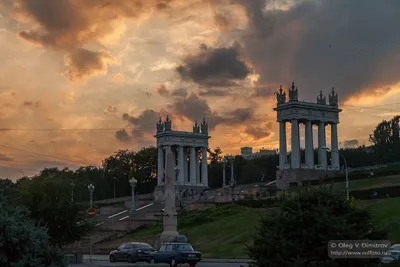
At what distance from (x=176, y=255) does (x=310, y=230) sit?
18695 millimetres

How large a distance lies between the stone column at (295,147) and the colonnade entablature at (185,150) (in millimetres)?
31175

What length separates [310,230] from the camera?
566 inches

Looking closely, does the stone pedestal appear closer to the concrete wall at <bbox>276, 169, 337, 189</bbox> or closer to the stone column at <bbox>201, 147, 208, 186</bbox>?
the concrete wall at <bbox>276, 169, 337, 189</bbox>

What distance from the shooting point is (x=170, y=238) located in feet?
134

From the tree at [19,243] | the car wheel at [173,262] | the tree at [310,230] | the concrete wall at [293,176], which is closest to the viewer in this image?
the tree at [310,230]

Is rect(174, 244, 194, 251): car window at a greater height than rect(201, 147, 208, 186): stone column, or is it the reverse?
rect(201, 147, 208, 186): stone column

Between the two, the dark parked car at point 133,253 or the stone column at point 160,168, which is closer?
the dark parked car at point 133,253

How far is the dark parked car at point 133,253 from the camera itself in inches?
1451

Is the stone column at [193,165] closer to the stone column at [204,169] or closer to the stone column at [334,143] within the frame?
the stone column at [204,169]

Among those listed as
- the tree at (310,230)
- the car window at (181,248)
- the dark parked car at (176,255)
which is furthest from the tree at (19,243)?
the car window at (181,248)

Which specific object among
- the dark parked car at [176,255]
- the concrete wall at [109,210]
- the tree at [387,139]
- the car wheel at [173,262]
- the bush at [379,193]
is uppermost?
the tree at [387,139]

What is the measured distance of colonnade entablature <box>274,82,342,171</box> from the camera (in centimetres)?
9075

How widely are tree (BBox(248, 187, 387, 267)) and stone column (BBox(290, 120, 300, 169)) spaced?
74.0 m

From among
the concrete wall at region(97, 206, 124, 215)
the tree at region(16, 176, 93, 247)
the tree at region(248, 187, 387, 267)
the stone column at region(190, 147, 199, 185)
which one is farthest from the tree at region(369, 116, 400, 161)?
the tree at region(248, 187, 387, 267)
